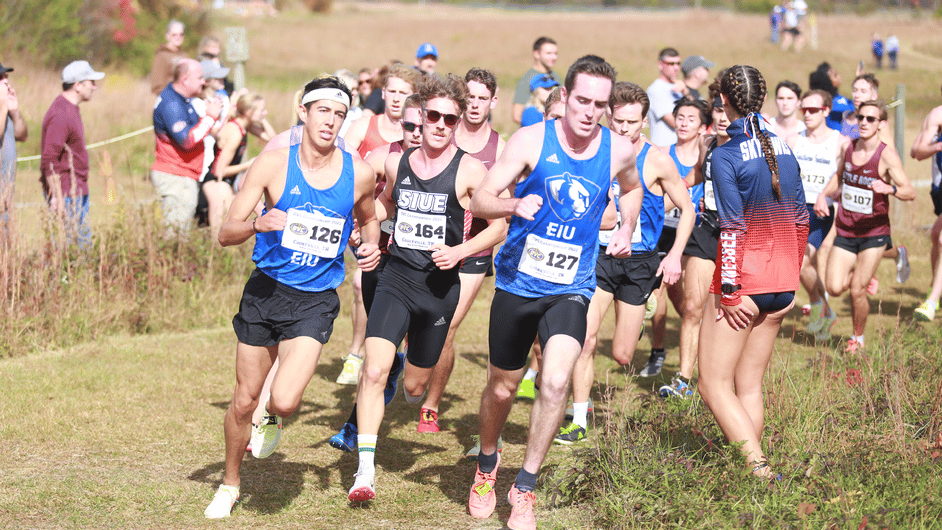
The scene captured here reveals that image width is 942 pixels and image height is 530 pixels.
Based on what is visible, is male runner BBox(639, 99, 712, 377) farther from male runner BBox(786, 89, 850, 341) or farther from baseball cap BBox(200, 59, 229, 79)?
baseball cap BBox(200, 59, 229, 79)

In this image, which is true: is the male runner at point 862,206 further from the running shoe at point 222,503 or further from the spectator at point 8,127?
the spectator at point 8,127

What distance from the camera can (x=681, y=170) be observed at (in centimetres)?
729

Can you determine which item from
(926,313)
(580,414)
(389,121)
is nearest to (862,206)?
(926,313)

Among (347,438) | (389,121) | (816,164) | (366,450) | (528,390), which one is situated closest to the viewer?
(366,450)

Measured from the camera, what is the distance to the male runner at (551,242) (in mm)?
4508

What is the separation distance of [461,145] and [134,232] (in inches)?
143

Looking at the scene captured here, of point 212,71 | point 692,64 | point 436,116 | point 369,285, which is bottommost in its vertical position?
point 369,285

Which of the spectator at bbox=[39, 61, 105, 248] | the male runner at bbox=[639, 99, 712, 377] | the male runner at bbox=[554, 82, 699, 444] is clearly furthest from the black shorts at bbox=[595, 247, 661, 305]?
the spectator at bbox=[39, 61, 105, 248]

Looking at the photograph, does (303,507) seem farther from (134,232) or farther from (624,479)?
(134,232)

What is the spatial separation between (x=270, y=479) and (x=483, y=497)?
1319mm

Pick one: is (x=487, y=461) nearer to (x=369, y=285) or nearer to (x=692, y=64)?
(x=369, y=285)

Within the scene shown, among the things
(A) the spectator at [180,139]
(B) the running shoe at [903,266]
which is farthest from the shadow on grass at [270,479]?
(B) the running shoe at [903,266]

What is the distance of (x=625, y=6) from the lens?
260 feet

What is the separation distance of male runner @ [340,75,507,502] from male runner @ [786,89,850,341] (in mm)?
4356
